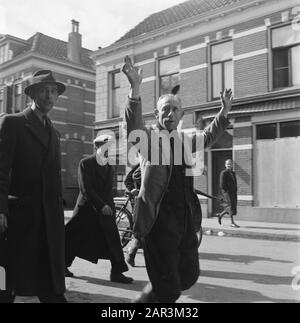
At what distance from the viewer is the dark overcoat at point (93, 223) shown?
17.4 ft

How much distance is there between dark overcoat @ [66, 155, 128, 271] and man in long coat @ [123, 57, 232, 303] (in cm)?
209

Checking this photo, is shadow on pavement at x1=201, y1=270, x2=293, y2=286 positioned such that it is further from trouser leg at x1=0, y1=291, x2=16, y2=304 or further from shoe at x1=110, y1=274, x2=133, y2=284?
trouser leg at x1=0, y1=291, x2=16, y2=304

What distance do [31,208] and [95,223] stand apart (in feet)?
7.05

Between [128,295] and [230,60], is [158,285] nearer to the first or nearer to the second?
[128,295]

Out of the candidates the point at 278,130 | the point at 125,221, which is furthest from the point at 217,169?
the point at 125,221

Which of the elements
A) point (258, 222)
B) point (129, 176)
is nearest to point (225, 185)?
point (258, 222)

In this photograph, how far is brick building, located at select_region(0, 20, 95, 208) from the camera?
2338 centimetres

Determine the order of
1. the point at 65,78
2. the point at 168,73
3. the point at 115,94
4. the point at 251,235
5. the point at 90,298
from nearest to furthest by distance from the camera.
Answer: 1. the point at 90,298
2. the point at 251,235
3. the point at 168,73
4. the point at 115,94
5. the point at 65,78

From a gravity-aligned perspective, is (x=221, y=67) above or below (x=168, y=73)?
below

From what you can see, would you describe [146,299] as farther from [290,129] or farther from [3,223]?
[290,129]

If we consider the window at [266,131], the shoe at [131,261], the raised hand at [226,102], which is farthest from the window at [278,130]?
the raised hand at [226,102]

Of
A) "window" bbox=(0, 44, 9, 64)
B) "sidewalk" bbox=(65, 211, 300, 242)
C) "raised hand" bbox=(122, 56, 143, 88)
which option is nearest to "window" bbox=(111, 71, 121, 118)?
"sidewalk" bbox=(65, 211, 300, 242)

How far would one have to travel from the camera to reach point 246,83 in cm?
1415

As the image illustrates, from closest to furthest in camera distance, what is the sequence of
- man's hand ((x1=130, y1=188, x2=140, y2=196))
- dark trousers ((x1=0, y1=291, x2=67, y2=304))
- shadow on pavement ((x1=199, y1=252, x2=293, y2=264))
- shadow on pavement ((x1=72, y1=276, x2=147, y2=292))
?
dark trousers ((x1=0, y1=291, x2=67, y2=304)), shadow on pavement ((x1=72, y1=276, x2=147, y2=292)), man's hand ((x1=130, y1=188, x2=140, y2=196)), shadow on pavement ((x1=199, y1=252, x2=293, y2=264))
